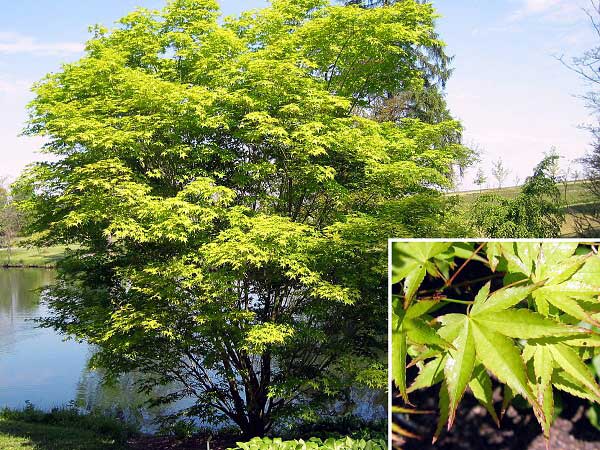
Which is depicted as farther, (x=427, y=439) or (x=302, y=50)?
(x=302, y=50)

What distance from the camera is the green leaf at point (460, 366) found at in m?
0.94

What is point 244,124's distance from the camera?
9.75m

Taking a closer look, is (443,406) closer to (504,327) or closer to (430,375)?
(430,375)

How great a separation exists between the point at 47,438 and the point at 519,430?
475 inches

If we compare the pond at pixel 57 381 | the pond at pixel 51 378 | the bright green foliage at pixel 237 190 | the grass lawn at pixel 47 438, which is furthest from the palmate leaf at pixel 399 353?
the pond at pixel 51 378

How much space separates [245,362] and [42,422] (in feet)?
18.6

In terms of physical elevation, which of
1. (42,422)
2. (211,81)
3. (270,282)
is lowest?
(42,422)

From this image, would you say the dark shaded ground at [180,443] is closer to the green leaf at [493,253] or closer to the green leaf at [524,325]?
the green leaf at [493,253]

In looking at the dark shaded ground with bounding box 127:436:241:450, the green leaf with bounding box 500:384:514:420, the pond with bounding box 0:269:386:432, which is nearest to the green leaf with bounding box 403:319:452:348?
the green leaf with bounding box 500:384:514:420

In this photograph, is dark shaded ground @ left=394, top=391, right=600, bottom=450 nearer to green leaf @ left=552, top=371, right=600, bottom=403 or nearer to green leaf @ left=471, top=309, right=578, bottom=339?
green leaf @ left=552, top=371, right=600, bottom=403

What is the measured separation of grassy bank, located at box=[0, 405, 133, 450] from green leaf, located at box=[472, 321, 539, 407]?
1089cm

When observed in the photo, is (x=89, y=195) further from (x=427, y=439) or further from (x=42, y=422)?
(x=427, y=439)

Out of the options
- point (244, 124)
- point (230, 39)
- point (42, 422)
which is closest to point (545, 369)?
point (244, 124)

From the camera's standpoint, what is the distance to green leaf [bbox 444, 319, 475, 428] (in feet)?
3.07
